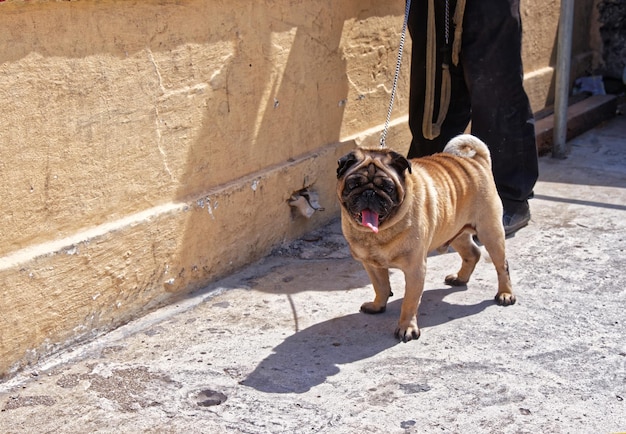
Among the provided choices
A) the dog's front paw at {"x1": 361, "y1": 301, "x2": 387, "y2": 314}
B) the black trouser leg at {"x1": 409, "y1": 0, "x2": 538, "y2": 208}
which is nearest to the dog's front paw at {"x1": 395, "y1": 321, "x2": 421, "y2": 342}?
the dog's front paw at {"x1": 361, "y1": 301, "x2": 387, "y2": 314}

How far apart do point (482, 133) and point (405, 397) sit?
2524 mm

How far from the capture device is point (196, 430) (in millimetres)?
3674

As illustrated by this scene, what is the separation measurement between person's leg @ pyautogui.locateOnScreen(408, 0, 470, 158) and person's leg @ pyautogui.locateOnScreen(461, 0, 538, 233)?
0.61 feet

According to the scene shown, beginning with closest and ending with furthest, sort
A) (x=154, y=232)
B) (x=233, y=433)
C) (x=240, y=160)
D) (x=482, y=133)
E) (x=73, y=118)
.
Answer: (x=233, y=433) → (x=73, y=118) → (x=154, y=232) → (x=240, y=160) → (x=482, y=133)

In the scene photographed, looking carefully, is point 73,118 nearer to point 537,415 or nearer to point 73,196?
point 73,196

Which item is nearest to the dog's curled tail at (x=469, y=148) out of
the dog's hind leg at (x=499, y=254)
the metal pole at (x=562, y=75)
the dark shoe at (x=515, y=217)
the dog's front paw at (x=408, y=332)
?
the dog's hind leg at (x=499, y=254)

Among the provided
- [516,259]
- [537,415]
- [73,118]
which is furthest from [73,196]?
[516,259]

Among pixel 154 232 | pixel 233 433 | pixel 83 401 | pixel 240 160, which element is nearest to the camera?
pixel 233 433

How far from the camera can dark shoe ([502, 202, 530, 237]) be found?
594cm

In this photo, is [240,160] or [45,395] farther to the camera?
[240,160]

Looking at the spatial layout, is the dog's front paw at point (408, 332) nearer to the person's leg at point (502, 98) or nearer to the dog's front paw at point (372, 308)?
the dog's front paw at point (372, 308)

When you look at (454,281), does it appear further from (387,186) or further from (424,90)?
(424,90)

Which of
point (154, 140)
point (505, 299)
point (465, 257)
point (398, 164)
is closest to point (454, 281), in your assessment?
point (465, 257)

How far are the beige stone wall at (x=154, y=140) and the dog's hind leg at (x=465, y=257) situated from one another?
3.95 ft
